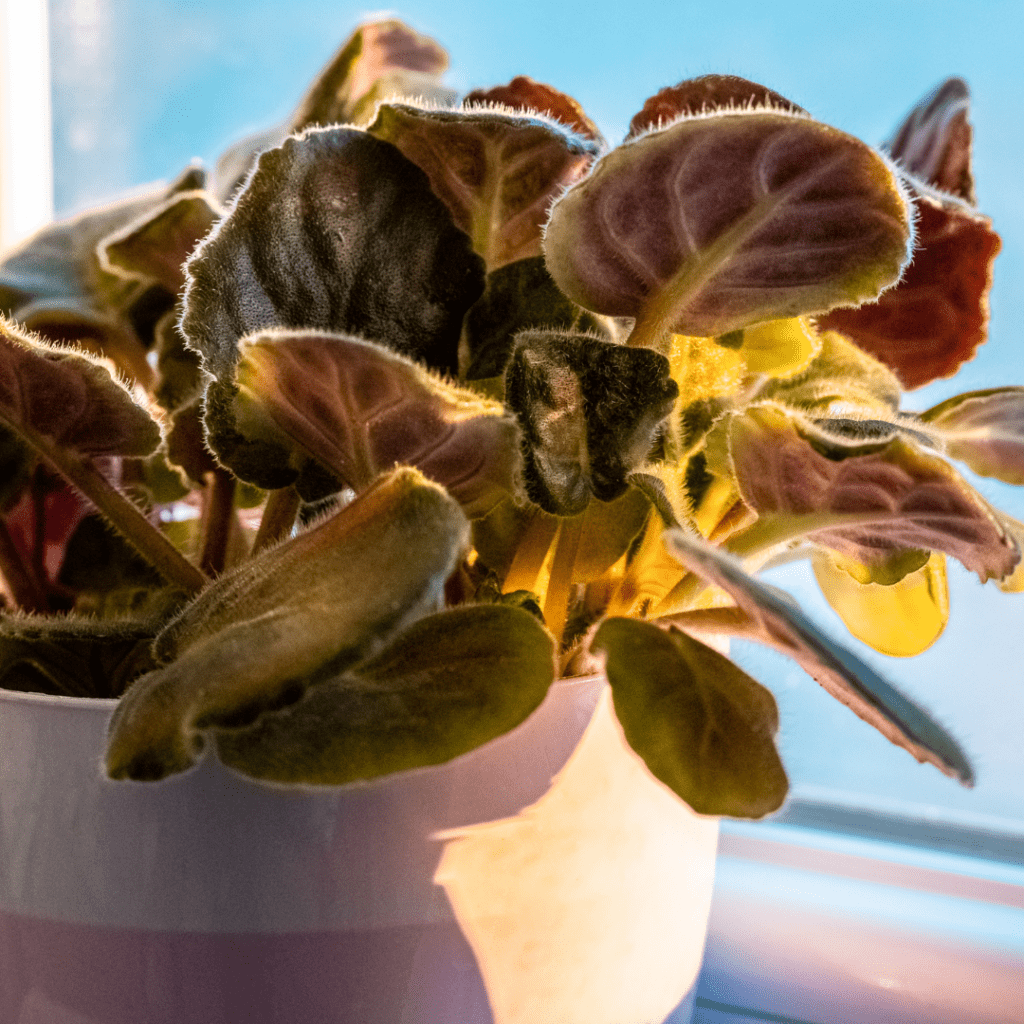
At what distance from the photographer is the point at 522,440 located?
0.22 meters

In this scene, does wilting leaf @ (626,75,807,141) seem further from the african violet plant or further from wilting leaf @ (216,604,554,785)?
wilting leaf @ (216,604,554,785)

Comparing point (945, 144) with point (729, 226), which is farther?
point (945, 144)

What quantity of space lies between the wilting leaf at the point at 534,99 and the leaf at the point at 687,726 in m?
0.18

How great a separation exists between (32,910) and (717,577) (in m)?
0.18

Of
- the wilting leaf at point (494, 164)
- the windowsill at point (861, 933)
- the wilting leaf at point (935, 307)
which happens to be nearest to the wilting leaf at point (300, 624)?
the wilting leaf at point (494, 164)

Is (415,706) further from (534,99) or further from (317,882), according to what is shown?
(534,99)

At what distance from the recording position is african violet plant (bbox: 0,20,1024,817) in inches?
7.3

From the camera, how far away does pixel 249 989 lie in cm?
22

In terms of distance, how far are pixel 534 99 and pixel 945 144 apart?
0.17 m

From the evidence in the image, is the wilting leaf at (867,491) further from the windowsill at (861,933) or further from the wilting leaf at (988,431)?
the windowsill at (861,933)

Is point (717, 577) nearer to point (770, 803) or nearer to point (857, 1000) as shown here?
point (770, 803)

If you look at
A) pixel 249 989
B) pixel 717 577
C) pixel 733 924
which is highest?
pixel 717 577

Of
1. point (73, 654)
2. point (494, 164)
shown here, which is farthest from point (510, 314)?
point (73, 654)

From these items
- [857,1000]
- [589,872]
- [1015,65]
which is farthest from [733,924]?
[1015,65]
